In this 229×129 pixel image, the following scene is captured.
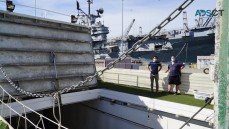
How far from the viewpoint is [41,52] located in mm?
10016

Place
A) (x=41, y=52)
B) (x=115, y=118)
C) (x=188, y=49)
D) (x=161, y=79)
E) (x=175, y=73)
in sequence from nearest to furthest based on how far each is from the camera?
(x=41, y=52)
(x=175, y=73)
(x=115, y=118)
(x=161, y=79)
(x=188, y=49)

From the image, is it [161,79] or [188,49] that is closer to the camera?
[161,79]

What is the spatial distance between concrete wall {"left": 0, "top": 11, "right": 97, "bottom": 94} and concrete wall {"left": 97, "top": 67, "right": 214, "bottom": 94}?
2.26m

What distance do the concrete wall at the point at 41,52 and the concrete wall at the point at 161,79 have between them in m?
2.26

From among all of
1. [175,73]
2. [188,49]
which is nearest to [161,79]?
[175,73]

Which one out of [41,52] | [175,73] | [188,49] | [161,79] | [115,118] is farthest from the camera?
[188,49]

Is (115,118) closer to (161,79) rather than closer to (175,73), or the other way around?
(161,79)

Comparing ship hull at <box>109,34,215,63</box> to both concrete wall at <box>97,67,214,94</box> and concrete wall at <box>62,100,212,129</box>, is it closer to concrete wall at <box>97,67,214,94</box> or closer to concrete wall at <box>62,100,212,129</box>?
concrete wall at <box>97,67,214,94</box>

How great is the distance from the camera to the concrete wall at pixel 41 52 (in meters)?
9.04

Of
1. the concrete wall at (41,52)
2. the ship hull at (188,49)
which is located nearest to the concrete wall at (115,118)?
the concrete wall at (41,52)

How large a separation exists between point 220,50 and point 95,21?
184 ft

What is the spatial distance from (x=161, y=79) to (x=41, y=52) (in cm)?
518

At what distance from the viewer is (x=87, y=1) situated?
39.2 m

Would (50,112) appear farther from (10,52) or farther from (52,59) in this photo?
(10,52)
